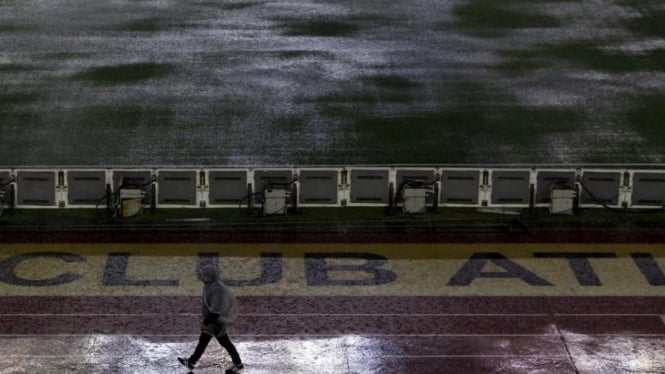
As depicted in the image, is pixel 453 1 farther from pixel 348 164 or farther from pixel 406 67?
pixel 348 164

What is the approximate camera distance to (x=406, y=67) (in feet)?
105

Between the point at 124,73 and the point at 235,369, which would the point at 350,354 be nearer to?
the point at 235,369

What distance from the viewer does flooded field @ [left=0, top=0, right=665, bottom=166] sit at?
26.2 m

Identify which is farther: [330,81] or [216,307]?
[330,81]

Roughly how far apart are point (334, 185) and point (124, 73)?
10568mm

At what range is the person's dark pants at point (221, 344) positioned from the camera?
15.6 m

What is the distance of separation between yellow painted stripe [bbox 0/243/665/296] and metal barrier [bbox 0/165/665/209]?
5.87ft

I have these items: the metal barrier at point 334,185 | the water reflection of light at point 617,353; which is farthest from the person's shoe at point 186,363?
the metal barrier at point 334,185

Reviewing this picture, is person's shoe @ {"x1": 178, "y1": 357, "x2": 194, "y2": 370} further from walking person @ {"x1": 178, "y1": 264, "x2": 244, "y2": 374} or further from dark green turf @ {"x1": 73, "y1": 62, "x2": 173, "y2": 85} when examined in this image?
dark green turf @ {"x1": 73, "y1": 62, "x2": 173, "y2": 85}

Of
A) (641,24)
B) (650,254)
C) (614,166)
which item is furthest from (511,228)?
(641,24)

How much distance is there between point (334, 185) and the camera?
22.4m

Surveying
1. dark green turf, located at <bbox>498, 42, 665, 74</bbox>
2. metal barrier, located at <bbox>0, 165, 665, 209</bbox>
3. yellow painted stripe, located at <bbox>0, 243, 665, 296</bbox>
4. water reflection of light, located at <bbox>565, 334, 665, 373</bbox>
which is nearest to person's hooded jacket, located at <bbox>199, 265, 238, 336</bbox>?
yellow painted stripe, located at <bbox>0, 243, 665, 296</bbox>

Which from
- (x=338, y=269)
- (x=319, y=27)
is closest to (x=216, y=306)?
(x=338, y=269)

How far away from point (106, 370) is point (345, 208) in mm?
7520
